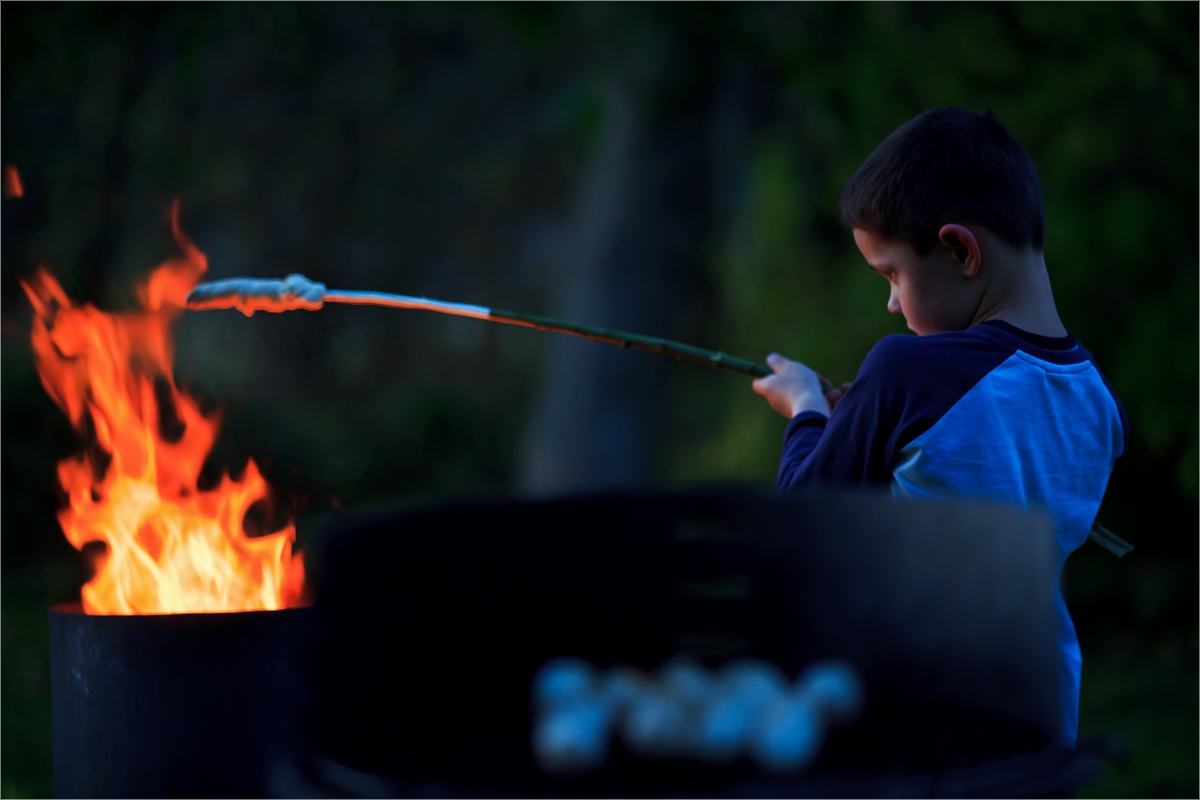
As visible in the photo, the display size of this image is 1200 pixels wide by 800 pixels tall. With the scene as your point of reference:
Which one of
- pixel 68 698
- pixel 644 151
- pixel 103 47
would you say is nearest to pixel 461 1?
pixel 644 151

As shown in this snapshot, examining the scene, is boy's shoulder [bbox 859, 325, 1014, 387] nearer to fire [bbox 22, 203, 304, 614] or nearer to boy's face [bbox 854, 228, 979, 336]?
boy's face [bbox 854, 228, 979, 336]

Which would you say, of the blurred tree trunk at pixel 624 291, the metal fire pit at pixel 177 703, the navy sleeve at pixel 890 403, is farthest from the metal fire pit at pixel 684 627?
the blurred tree trunk at pixel 624 291

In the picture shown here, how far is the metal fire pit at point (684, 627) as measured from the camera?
1.21m

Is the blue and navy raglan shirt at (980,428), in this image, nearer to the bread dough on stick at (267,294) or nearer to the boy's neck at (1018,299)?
the boy's neck at (1018,299)

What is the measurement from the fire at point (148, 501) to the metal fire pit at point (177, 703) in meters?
0.36

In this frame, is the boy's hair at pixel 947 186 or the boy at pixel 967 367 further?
the boy's hair at pixel 947 186

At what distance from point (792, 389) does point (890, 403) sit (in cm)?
51

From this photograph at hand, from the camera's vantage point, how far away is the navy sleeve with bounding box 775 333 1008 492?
1.52 m

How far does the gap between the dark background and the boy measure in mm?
1075

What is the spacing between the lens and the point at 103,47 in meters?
6.00

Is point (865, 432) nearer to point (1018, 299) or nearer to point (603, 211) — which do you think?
point (1018, 299)

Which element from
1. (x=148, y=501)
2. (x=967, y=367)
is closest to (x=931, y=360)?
(x=967, y=367)

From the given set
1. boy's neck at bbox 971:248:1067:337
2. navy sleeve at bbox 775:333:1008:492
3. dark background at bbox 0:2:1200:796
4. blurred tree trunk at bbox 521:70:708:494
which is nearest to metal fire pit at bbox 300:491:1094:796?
navy sleeve at bbox 775:333:1008:492

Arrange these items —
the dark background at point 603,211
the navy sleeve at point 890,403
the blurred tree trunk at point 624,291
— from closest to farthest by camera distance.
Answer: the navy sleeve at point 890,403 < the dark background at point 603,211 < the blurred tree trunk at point 624,291
